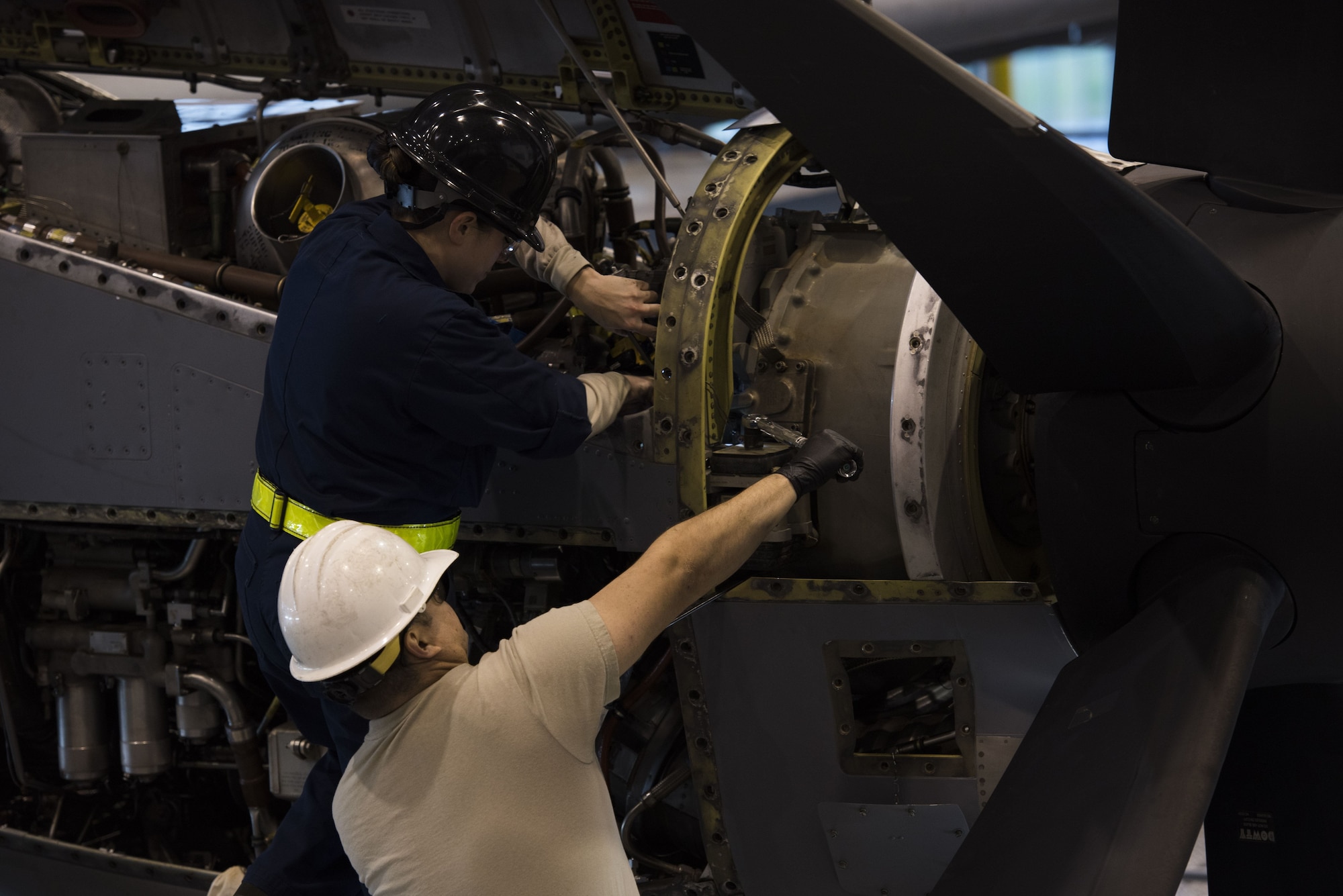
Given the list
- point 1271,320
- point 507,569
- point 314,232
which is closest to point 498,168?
point 314,232

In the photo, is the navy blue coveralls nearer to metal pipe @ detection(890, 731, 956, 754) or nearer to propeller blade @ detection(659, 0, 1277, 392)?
propeller blade @ detection(659, 0, 1277, 392)

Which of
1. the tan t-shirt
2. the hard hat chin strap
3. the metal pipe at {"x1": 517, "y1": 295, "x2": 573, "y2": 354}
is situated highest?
the metal pipe at {"x1": 517, "y1": 295, "x2": 573, "y2": 354}

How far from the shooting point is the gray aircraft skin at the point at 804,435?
6.58 feet

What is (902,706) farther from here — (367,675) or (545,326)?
(367,675)

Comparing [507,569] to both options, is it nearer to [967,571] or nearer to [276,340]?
[276,340]

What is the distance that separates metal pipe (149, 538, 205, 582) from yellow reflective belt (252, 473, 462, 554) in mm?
887

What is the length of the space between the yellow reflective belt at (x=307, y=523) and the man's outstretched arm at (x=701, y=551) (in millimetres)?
599

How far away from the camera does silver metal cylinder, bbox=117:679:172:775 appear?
157 inches

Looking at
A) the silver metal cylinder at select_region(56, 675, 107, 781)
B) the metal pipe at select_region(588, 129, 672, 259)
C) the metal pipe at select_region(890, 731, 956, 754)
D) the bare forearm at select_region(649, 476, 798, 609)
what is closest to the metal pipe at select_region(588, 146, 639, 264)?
the metal pipe at select_region(588, 129, 672, 259)

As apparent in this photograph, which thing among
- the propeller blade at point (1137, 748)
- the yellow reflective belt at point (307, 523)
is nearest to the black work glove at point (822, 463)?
the propeller blade at point (1137, 748)

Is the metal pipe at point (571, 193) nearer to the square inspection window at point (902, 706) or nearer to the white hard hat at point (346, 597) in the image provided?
the square inspection window at point (902, 706)

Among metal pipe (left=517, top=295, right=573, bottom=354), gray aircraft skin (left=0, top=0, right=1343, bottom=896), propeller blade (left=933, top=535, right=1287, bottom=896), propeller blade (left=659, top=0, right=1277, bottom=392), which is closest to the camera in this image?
propeller blade (left=933, top=535, right=1287, bottom=896)

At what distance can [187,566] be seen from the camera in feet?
12.5

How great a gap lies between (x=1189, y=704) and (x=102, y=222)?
3.45m
